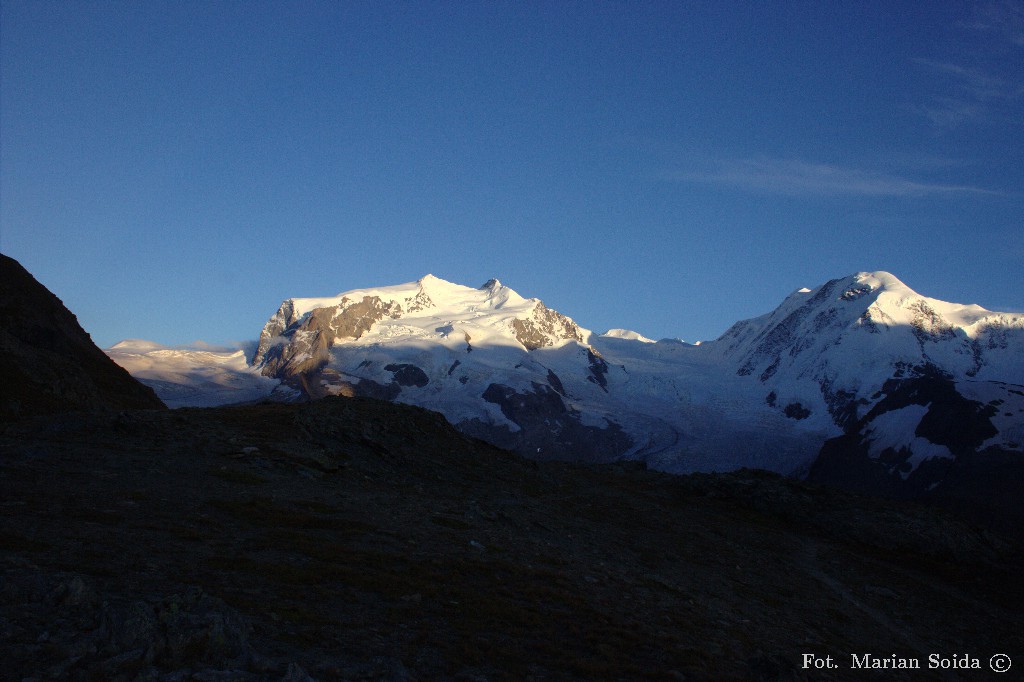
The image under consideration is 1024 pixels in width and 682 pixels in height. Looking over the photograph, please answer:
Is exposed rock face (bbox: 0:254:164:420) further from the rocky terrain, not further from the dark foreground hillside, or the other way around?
the dark foreground hillside

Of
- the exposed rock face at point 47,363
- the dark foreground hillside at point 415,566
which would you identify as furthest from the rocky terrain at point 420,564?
the exposed rock face at point 47,363

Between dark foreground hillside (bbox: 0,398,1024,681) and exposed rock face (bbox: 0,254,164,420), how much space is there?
860 inches

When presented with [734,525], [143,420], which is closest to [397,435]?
[143,420]

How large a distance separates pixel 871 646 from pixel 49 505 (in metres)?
29.8

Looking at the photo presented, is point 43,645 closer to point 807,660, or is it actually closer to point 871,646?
point 807,660

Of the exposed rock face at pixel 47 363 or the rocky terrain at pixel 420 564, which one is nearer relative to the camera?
the rocky terrain at pixel 420 564

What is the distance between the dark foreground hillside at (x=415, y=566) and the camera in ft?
52.3

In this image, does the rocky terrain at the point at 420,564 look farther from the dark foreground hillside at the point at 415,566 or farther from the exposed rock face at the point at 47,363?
the exposed rock face at the point at 47,363

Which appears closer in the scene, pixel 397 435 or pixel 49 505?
pixel 49 505

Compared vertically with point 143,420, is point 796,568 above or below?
below

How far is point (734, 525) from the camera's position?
52688 mm

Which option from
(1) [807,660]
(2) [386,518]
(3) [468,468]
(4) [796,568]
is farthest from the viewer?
(3) [468,468]

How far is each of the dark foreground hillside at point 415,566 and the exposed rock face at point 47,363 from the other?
71.6 feet

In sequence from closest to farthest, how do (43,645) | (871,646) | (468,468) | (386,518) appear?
(43,645) → (871,646) → (386,518) → (468,468)
